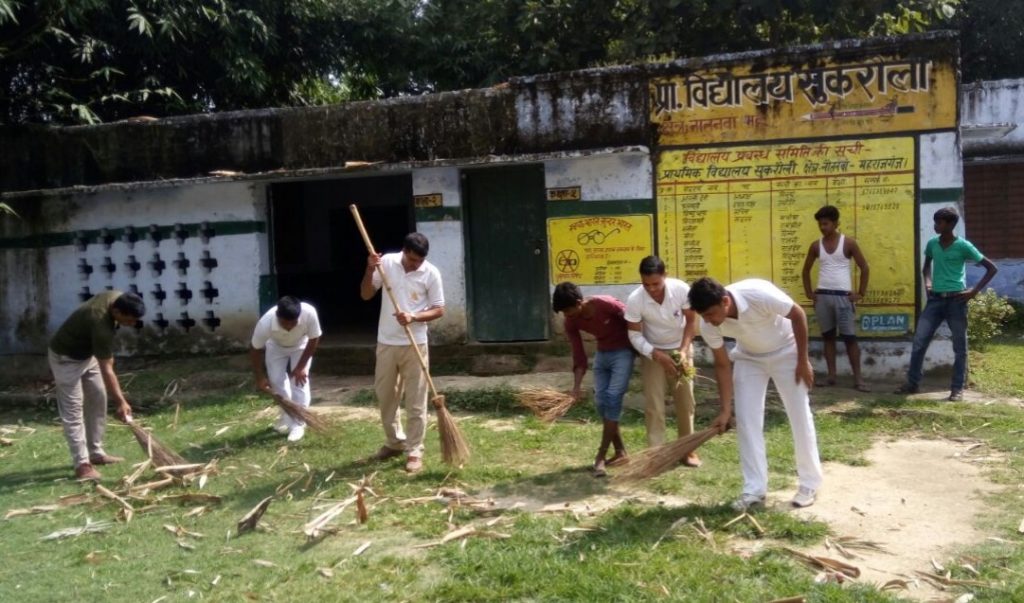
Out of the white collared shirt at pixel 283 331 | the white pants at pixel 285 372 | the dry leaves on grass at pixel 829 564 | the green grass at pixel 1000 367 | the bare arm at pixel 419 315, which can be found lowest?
the dry leaves on grass at pixel 829 564

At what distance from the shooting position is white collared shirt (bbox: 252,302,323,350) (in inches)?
297

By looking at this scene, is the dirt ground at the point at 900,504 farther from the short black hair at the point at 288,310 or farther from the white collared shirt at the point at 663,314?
the short black hair at the point at 288,310

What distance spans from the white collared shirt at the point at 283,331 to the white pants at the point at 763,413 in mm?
3777

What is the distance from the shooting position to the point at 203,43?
1389cm

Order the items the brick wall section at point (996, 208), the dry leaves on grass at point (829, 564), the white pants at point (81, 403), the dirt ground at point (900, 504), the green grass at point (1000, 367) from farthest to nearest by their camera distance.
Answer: the brick wall section at point (996, 208)
the green grass at point (1000, 367)
the white pants at point (81, 403)
the dirt ground at point (900, 504)
the dry leaves on grass at point (829, 564)

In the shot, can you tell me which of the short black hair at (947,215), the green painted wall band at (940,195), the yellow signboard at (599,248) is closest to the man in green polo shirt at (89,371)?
the yellow signboard at (599,248)

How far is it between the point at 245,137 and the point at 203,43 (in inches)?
148

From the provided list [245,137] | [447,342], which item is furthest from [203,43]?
[447,342]

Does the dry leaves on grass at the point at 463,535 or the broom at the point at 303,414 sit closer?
the dry leaves on grass at the point at 463,535

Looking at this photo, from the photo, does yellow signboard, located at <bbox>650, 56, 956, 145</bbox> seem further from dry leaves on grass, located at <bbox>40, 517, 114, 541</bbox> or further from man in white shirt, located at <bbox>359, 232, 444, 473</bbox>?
dry leaves on grass, located at <bbox>40, 517, 114, 541</bbox>

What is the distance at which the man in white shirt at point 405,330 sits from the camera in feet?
21.8

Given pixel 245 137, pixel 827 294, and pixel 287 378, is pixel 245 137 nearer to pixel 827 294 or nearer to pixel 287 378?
pixel 287 378

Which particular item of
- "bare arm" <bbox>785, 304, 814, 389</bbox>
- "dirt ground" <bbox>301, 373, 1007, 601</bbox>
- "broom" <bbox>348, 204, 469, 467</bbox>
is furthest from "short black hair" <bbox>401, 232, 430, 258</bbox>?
"bare arm" <bbox>785, 304, 814, 389</bbox>

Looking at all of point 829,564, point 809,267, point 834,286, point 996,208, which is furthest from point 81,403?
point 996,208
